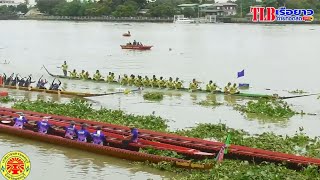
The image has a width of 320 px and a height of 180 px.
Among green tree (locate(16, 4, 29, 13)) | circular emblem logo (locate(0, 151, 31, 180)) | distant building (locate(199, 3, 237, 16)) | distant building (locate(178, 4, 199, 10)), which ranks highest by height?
green tree (locate(16, 4, 29, 13))

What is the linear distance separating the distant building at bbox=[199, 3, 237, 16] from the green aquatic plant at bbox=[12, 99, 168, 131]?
12836 cm

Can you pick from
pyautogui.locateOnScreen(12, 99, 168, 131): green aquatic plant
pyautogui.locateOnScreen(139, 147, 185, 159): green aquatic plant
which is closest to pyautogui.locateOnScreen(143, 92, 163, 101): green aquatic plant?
pyautogui.locateOnScreen(12, 99, 168, 131): green aquatic plant

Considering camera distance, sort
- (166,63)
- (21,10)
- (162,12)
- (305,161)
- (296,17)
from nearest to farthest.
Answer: (305,161) < (166,63) < (296,17) < (162,12) < (21,10)

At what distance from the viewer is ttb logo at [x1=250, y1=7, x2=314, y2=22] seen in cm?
13125

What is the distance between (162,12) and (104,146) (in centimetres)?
13481

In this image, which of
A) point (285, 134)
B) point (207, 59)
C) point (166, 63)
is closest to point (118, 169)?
point (285, 134)

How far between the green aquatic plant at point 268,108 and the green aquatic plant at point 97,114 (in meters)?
4.69

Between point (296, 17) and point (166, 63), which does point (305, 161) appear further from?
point (296, 17)

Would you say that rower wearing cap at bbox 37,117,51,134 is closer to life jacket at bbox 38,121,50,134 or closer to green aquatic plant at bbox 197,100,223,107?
life jacket at bbox 38,121,50,134

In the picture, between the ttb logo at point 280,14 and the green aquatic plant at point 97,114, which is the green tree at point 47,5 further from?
the green aquatic plant at point 97,114

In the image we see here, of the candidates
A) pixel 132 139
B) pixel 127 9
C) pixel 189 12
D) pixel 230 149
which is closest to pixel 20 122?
pixel 132 139

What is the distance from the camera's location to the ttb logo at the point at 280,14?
131250 millimetres

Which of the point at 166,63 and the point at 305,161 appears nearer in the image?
the point at 305,161

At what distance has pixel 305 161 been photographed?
51.4 ft
